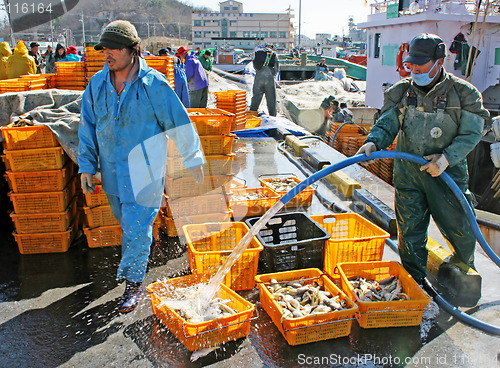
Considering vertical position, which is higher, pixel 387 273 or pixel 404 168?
pixel 404 168

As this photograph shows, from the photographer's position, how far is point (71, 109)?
16.1 ft

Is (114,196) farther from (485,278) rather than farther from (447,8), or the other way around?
(447,8)

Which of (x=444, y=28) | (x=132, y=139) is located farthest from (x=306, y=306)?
(x=444, y=28)

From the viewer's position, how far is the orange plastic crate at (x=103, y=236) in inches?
179

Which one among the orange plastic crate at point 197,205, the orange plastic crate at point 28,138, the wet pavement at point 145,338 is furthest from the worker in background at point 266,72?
the wet pavement at point 145,338

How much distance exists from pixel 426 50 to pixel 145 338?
122 inches

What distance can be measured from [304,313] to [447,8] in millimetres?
15925

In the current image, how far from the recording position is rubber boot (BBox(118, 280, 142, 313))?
3482 mm

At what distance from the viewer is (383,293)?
11.6 feet

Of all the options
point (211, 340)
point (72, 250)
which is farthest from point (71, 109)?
point (211, 340)

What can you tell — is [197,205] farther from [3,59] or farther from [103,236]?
[3,59]

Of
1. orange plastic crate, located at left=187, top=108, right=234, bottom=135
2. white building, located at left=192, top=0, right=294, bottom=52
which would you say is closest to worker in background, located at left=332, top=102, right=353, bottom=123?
orange plastic crate, located at left=187, top=108, right=234, bottom=135

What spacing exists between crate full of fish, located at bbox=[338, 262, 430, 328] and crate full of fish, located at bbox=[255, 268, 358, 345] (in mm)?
131

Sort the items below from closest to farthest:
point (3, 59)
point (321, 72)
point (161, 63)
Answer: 1. point (161, 63)
2. point (3, 59)
3. point (321, 72)
